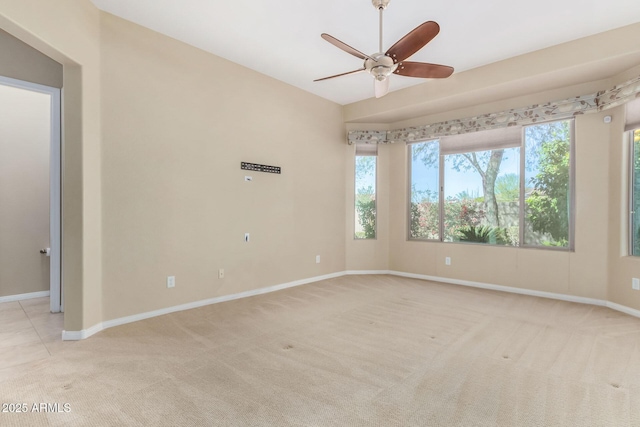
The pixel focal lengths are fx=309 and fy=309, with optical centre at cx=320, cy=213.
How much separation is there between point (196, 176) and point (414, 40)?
2.69 metres

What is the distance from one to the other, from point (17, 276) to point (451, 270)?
6124 millimetres

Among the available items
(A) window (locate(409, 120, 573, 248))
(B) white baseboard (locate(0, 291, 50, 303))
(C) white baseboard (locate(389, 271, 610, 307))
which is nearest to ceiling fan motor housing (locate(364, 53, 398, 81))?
(A) window (locate(409, 120, 573, 248))

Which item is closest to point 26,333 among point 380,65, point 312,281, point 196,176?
point 196,176

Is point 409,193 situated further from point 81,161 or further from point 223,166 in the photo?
point 81,161

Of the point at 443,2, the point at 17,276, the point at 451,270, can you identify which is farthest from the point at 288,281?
the point at 443,2

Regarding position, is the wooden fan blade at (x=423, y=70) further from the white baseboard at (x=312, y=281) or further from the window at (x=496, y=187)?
the white baseboard at (x=312, y=281)

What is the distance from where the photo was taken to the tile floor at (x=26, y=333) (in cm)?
240

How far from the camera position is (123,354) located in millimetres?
2473

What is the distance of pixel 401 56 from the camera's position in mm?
2504

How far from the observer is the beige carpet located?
69.2 inches

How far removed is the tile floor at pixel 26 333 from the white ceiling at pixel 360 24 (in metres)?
3.10

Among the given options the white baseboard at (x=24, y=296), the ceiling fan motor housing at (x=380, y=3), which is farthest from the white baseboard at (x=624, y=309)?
the white baseboard at (x=24, y=296)

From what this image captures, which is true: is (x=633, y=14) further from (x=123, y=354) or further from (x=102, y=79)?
(x=123, y=354)

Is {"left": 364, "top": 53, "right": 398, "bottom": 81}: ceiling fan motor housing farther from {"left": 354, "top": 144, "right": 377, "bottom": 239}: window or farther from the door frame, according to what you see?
the door frame
